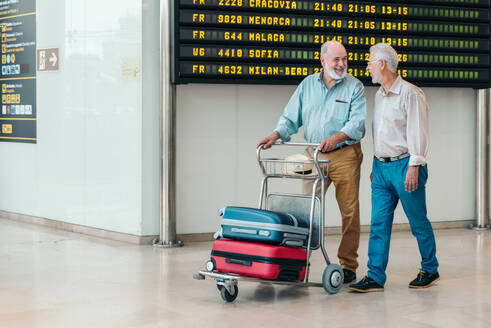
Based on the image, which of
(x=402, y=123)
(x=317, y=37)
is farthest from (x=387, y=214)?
(x=317, y=37)

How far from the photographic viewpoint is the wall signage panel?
8461 millimetres

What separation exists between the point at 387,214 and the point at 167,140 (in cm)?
247

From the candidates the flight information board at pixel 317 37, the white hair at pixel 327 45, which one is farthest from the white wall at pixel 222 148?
the white hair at pixel 327 45

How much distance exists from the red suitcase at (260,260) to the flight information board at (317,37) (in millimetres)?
2389

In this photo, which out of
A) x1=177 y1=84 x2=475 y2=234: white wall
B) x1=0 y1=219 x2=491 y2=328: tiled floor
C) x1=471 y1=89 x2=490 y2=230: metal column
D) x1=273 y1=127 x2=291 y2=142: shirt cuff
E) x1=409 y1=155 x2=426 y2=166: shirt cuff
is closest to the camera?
x1=0 y1=219 x2=491 y2=328: tiled floor

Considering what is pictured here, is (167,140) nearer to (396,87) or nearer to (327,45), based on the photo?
(327,45)

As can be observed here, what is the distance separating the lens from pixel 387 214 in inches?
205

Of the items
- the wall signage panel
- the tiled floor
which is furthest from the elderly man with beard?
the wall signage panel

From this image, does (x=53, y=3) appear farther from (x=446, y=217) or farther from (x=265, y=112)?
(x=446, y=217)

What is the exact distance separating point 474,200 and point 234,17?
324cm

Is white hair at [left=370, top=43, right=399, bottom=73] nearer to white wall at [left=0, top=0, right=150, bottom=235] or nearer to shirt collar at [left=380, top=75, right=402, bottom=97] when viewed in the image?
shirt collar at [left=380, top=75, right=402, bottom=97]

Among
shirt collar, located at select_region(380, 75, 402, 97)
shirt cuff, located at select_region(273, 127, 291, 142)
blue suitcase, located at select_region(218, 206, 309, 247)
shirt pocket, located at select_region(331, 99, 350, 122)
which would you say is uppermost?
shirt collar, located at select_region(380, 75, 402, 97)

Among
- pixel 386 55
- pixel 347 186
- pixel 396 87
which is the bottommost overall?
pixel 347 186

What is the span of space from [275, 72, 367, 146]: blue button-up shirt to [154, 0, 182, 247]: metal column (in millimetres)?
1809
